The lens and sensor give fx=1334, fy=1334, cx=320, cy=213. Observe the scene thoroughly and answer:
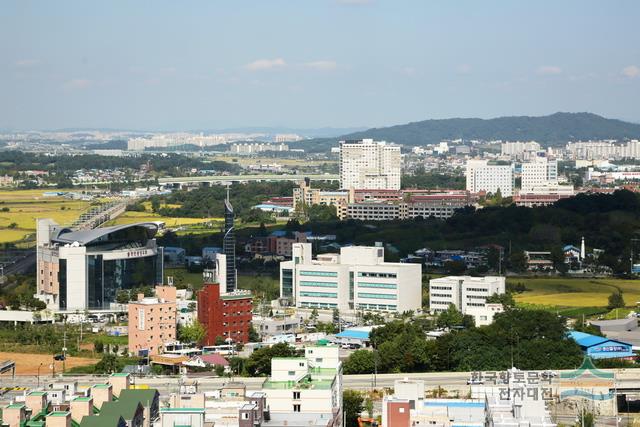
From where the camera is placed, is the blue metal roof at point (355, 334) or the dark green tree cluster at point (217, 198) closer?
the blue metal roof at point (355, 334)

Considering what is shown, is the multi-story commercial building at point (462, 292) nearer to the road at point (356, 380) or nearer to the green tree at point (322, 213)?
the road at point (356, 380)

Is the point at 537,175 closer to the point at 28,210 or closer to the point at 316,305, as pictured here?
the point at 28,210

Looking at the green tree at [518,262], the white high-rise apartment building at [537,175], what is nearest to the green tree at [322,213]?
the green tree at [518,262]

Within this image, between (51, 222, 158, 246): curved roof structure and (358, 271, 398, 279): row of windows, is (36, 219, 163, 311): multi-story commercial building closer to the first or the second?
(51, 222, 158, 246): curved roof structure

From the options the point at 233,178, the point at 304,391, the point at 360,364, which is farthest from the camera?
the point at 233,178

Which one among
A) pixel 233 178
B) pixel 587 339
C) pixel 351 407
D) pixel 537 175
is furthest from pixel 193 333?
pixel 233 178

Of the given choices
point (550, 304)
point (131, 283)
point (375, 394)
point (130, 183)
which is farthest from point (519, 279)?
point (130, 183)
